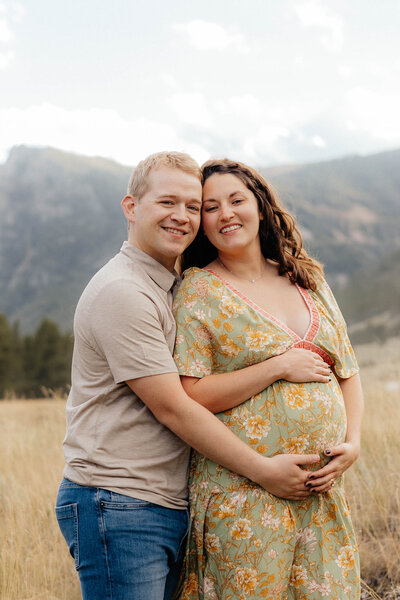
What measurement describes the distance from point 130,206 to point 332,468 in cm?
138

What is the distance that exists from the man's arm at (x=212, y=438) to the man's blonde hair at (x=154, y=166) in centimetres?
83

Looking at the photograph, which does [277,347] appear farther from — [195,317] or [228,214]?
[228,214]

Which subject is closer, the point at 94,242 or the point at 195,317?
the point at 195,317

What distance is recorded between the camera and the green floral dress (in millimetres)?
2273

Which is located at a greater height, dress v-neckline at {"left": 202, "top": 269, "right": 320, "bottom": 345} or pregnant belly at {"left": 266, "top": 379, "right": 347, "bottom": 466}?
dress v-neckline at {"left": 202, "top": 269, "right": 320, "bottom": 345}

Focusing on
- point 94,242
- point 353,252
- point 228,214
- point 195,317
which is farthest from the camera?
point 94,242

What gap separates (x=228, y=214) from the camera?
2646 mm

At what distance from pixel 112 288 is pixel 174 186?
56 centimetres

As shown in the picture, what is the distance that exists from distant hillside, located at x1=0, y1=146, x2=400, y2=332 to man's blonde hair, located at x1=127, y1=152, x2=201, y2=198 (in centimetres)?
10999

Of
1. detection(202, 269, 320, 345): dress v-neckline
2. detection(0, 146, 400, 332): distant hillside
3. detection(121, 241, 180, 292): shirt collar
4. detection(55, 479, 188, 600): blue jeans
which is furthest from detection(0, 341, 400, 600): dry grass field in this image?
detection(0, 146, 400, 332): distant hillside

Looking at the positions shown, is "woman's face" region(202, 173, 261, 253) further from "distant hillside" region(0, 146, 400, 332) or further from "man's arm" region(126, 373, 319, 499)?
"distant hillside" region(0, 146, 400, 332)

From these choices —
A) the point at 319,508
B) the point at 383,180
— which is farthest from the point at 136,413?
the point at 383,180

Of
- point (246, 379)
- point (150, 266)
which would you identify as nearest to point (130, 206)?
point (150, 266)

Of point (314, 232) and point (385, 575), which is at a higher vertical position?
point (314, 232)
